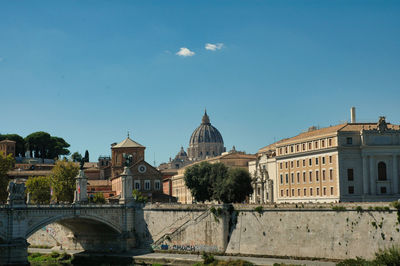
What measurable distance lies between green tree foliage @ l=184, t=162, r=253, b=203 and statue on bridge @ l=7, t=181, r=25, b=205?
26.4 metres

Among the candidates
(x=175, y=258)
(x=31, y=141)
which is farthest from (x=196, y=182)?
(x=31, y=141)

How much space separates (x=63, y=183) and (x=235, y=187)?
81.3ft

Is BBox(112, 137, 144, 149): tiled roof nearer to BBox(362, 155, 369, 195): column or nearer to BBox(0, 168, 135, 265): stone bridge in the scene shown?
BBox(0, 168, 135, 265): stone bridge

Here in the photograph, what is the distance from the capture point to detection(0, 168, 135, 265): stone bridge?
5541 centimetres

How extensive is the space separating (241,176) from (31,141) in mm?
84632

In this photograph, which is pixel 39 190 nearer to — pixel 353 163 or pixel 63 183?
A: pixel 63 183

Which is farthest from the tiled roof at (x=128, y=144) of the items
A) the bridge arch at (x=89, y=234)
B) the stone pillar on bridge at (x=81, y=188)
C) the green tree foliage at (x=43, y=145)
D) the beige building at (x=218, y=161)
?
the green tree foliage at (x=43, y=145)

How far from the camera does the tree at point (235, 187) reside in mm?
74750

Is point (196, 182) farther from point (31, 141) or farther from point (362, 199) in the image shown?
point (31, 141)

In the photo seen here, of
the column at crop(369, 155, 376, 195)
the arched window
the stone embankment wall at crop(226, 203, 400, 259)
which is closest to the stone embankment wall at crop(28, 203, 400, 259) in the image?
the stone embankment wall at crop(226, 203, 400, 259)

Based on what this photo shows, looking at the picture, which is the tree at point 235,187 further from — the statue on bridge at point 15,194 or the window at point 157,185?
the statue on bridge at point 15,194

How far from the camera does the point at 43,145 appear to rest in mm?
147875

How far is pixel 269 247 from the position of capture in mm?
56469

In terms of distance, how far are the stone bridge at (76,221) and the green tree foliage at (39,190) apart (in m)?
16.0
